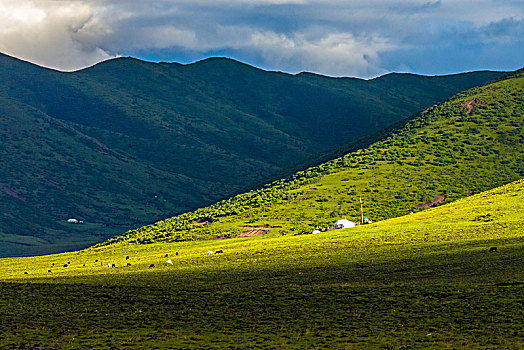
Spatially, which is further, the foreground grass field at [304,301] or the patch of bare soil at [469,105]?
the patch of bare soil at [469,105]

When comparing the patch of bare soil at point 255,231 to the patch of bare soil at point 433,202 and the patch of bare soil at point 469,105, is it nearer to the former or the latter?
the patch of bare soil at point 433,202

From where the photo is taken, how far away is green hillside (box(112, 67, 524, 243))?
145 m

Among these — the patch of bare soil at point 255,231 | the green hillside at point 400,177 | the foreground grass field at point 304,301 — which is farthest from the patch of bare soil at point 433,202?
the foreground grass field at point 304,301

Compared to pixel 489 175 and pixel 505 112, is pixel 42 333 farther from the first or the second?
pixel 505 112

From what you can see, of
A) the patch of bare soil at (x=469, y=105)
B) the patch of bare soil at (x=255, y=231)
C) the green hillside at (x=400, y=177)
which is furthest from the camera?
the patch of bare soil at (x=469, y=105)

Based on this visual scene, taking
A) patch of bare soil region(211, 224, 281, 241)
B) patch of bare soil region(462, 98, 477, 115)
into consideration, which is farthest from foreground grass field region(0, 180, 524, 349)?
patch of bare soil region(462, 98, 477, 115)

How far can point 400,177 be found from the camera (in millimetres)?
158250

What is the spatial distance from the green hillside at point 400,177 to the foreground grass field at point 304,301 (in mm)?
53545

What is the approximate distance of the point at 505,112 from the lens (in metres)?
180

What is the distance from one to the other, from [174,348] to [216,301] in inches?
584

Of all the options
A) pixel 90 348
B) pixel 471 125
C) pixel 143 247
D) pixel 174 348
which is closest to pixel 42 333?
pixel 90 348

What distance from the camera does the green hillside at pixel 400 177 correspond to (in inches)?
5704

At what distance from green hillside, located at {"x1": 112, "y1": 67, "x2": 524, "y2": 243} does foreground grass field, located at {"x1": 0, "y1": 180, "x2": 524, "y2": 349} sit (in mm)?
→ 53545

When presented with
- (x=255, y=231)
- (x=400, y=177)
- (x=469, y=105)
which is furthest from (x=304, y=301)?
(x=469, y=105)
